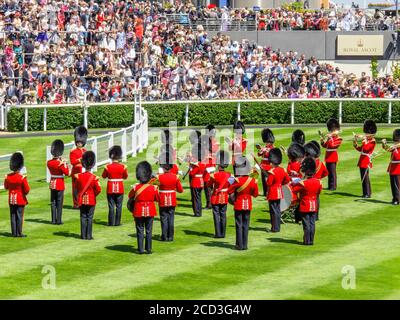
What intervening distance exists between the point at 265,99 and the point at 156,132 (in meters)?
6.67

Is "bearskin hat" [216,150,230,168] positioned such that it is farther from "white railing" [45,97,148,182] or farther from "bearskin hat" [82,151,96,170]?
"white railing" [45,97,148,182]

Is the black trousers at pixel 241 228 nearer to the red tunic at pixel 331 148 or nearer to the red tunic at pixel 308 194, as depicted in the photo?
the red tunic at pixel 308 194

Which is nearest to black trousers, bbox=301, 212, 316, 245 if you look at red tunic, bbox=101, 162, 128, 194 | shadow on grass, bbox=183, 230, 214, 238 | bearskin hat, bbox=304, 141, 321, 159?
shadow on grass, bbox=183, 230, 214, 238

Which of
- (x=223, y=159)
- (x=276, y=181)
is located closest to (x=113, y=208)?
(x=223, y=159)

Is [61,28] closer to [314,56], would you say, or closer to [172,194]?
[314,56]

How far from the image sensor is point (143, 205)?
23812mm

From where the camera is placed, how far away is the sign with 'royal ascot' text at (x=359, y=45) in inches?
2400

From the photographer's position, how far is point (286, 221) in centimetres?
2800

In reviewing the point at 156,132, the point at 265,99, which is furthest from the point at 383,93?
the point at 156,132

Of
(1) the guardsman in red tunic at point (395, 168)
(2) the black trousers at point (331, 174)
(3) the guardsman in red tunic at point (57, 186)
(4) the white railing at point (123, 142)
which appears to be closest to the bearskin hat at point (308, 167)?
(1) the guardsman in red tunic at point (395, 168)

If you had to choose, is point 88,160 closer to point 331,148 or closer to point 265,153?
point 265,153

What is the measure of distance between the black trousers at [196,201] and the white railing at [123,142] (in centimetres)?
521

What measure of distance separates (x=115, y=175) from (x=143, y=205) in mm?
3412
